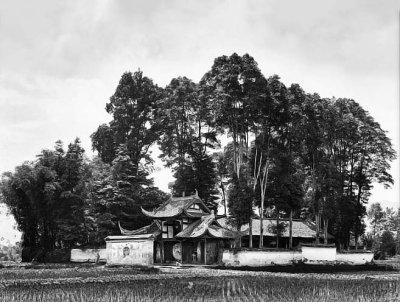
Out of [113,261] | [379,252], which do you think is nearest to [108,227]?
[113,261]

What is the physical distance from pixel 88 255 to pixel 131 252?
261 inches

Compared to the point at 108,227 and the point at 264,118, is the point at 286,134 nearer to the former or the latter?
the point at 264,118

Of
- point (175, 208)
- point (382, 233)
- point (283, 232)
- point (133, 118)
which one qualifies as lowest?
point (382, 233)

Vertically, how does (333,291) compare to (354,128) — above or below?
below

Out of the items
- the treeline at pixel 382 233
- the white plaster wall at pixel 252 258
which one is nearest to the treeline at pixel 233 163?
the white plaster wall at pixel 252 258

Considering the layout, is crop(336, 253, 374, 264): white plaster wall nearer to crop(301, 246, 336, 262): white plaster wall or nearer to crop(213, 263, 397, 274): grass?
crop(301, 246, 336, 262): white plaster wall

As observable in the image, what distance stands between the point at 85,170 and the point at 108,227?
6.55m

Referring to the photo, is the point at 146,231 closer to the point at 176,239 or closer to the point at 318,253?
the point at 176,239

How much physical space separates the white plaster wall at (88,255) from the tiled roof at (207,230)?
1003 centimetres

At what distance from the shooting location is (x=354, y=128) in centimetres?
4794

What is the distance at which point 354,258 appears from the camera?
146 ft

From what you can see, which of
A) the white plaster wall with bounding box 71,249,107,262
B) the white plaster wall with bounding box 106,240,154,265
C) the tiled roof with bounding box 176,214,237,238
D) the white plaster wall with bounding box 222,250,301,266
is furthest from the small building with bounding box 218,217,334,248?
the white plaster wall with bounding box 71,249,107,262

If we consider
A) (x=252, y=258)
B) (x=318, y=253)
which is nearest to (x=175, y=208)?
(x=252, y=258)

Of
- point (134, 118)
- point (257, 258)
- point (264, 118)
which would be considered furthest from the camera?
point (134, 118)
